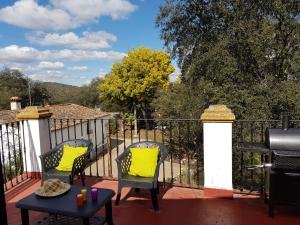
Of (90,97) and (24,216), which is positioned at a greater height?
(90,97)

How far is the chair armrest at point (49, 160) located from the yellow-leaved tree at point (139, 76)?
1658cm

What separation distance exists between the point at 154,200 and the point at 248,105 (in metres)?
6.27

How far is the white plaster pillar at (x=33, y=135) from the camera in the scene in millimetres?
4277

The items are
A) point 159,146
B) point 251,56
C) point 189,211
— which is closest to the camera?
point 189,211

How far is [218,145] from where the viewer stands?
3387 millimetres

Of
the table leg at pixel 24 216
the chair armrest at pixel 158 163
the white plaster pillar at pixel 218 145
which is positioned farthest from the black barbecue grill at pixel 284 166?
the table leg at pixel 24 216

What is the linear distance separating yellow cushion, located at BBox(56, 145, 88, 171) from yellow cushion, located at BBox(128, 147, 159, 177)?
0.79 meters

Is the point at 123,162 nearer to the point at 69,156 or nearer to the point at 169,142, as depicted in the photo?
the point at 69,156

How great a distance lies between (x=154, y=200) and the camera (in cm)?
319

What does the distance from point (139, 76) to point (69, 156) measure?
1713 cm

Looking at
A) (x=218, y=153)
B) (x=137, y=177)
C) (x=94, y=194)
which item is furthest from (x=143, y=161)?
(x=94, y=194)

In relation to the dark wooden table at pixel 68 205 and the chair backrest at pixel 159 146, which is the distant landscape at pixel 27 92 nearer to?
the chair backrest at pixel 159 146

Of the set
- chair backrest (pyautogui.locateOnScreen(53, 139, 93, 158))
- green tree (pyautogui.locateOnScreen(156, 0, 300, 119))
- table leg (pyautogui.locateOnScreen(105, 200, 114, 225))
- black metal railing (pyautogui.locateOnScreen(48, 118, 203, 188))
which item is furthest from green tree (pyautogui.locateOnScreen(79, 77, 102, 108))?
table leg (pyautogui.locateOnScreen(105, 200, 114, 225))

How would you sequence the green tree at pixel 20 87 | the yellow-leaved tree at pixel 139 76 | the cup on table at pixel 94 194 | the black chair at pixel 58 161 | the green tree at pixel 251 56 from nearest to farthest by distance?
the cup on table at pixel 94 194 < the black chair at pixel 58 161 < the green tree at pixel 251 56 < the yellow-leaved tree at pixel 139 76 < the green tree at pixel 20 87
